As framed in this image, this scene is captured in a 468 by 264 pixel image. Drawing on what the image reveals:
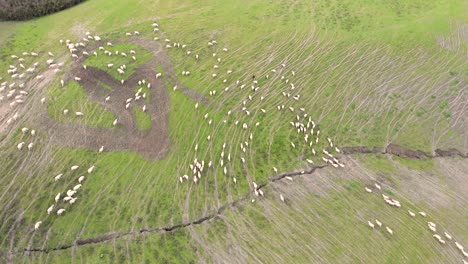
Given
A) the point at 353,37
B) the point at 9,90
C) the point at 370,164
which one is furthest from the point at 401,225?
the point at 9,90

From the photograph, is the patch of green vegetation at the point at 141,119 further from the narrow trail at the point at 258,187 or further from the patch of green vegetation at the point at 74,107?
the narrow trail at the point at 258,187

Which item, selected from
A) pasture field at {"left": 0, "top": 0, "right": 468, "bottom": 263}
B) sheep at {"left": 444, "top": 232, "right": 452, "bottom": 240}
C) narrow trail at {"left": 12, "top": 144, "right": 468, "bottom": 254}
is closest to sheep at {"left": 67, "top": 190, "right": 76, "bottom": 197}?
pasture field at {"left": 0, "top": 0, "right": 468, "bottom": 263}

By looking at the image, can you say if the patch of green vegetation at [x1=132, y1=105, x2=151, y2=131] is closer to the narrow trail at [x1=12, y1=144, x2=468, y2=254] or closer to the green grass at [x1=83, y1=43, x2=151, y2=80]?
the green grass at [x1=83, y1=43, x2=151, y2=80]

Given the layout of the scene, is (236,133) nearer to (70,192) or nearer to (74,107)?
(70,192)

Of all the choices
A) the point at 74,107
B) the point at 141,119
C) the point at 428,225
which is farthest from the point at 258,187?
the point at 74,107

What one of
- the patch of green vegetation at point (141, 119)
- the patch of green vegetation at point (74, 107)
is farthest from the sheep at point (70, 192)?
the patch of green vegetation at point (141, 119)

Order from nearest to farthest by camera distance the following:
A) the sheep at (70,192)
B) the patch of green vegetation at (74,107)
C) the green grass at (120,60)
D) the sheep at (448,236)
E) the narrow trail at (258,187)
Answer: the narrow trail at (258,187) → the sheep at (448,236) → the sheep at (70,192) → the patch of green vegetation at (74,107) → the green grass at (120,60)
